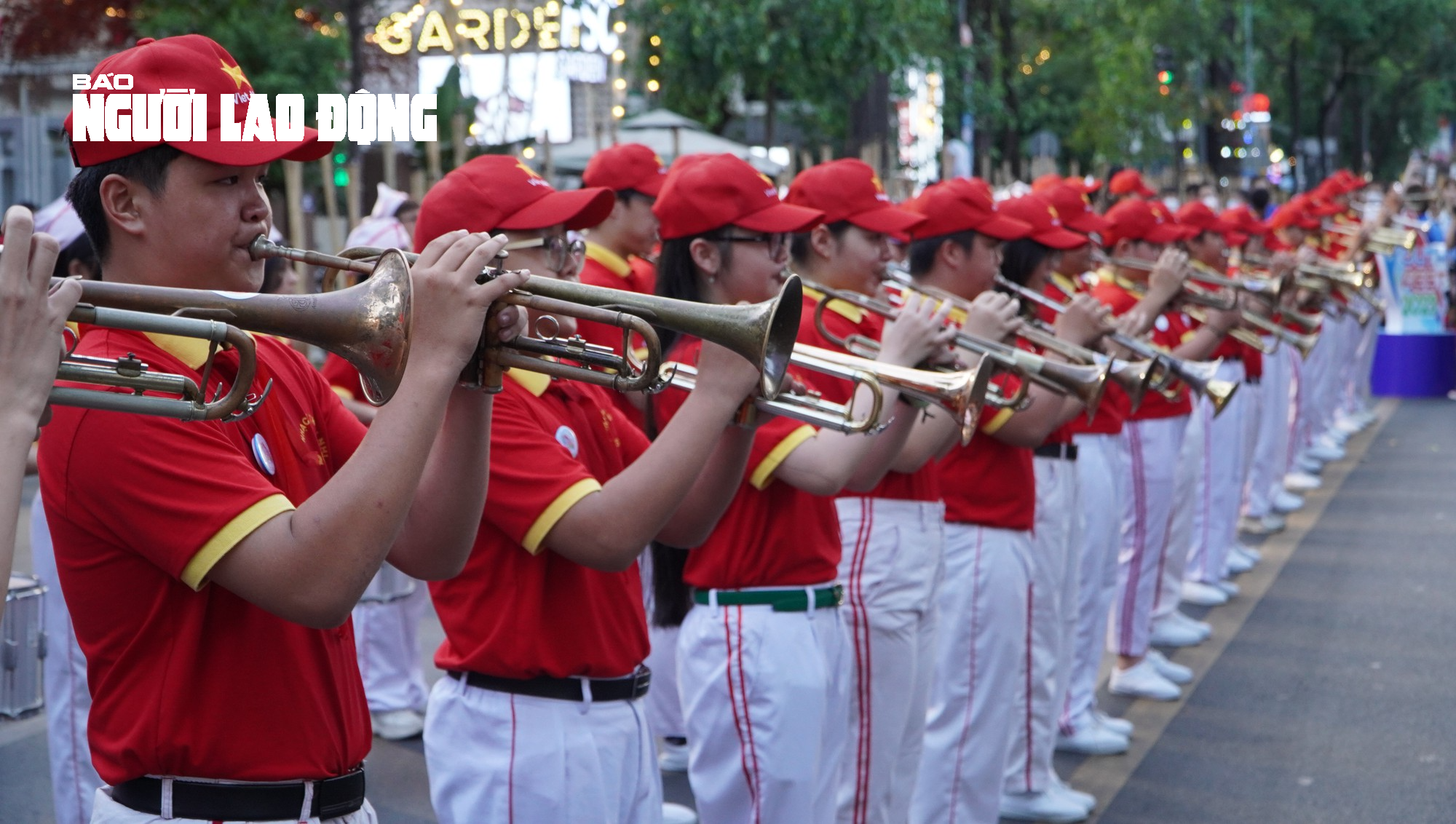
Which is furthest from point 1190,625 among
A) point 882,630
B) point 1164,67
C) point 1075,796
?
point 1164,67

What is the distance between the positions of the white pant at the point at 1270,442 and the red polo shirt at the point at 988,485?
20.6 ft

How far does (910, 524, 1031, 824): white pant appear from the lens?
4738 millimetres

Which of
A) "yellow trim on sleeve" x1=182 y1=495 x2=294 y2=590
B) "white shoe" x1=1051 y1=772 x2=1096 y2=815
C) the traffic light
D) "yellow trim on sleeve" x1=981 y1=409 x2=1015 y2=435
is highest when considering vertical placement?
the traffic light

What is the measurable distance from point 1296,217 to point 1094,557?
7003mm

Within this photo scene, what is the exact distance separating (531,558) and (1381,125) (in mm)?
44543

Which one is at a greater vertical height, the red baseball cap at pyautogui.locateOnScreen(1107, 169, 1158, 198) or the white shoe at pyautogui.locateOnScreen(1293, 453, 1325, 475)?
the red baseball cap at pyautogui.locateOnScreen(1107, 169, 1158, 198)

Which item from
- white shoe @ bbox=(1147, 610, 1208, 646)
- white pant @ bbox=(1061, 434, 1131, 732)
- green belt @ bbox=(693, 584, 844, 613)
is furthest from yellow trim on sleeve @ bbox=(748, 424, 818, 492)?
white shoe @ bbox=(1147, 610, 1208, 646)

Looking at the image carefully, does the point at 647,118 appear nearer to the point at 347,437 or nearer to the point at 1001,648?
the point at 1001,648

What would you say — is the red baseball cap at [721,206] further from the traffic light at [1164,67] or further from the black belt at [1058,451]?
the traffic light at [1164,67]

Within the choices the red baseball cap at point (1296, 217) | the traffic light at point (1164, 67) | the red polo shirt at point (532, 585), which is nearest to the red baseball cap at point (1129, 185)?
the red baseball cap at point (1296, 217)

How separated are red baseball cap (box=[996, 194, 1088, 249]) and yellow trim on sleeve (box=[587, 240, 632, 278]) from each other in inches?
53.4

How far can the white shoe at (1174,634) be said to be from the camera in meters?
7.78

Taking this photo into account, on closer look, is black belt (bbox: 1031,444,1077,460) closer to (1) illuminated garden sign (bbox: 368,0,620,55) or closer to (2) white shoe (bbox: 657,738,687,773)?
(2) white shoe (bbox: 657,738,687,773)

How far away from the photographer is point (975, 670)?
475 centimetres
